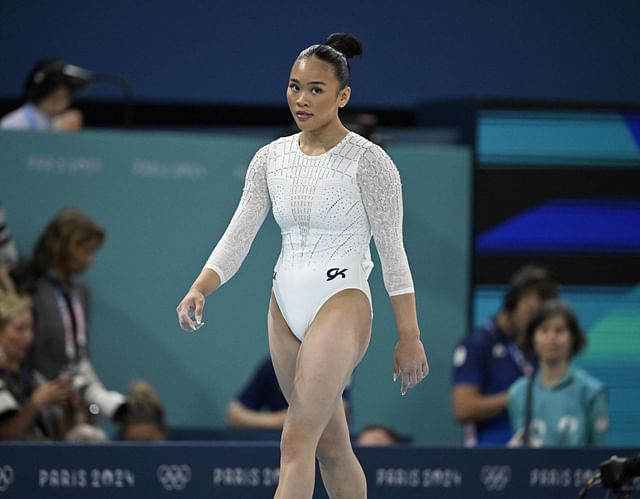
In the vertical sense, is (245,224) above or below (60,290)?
above

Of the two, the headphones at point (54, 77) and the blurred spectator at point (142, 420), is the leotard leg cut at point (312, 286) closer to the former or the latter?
the blurred spectator at point (142, 420)

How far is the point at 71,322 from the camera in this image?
660cm

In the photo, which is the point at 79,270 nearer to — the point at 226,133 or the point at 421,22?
the point at 226,133

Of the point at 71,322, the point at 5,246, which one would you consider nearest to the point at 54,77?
the point at 5,246

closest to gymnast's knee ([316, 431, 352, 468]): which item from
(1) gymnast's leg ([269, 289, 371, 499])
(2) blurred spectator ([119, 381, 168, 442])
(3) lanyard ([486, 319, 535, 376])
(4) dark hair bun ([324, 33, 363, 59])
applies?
(1) gymnast's leg ([269, 289, 371, 499])

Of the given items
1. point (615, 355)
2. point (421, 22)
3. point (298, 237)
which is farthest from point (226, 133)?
point (298, 237)

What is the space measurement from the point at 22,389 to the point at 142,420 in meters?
0.56

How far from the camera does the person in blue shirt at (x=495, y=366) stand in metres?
6.75

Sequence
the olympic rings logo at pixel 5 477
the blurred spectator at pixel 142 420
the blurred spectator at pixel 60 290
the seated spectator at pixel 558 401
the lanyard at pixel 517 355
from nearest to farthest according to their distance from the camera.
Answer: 1. the olympic rings logo at pixel 5 477
2. the blurred spectator at pixel 142 420
3. the seated spectator at pixel 558 401
4. the blurred spectator at pixel 60 290
5. the lanyard at pixel 517 355

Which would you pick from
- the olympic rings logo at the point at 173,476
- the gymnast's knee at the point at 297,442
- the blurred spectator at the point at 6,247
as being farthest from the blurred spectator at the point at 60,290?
the gymnast's knee at the point at 297,442

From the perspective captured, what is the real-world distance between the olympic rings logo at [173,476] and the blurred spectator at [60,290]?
103 cm

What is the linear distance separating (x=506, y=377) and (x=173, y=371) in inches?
66.8

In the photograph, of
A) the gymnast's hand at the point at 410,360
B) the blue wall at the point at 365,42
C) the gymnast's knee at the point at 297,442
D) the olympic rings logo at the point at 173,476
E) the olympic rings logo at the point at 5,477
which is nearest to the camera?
the gymnast's knee at the point at 297,442

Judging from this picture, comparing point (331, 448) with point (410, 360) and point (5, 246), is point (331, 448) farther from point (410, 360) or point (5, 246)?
point (5, 246)
